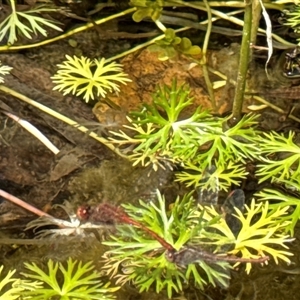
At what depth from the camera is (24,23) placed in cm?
190

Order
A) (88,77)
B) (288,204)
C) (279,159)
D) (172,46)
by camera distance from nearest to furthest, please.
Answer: (288,204) < (279,159) < (88,77) < (172,46)

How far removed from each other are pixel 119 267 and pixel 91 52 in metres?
0.76

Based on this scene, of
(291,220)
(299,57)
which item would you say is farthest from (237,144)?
(299,57)

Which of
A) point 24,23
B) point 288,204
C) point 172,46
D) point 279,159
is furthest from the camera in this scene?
point 24,23

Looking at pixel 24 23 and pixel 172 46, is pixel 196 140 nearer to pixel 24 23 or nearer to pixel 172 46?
pixel 172 46

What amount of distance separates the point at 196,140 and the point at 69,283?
387 millimetres

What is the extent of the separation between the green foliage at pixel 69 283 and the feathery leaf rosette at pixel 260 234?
250 millimetres

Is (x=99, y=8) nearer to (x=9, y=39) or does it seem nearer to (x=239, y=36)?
(x=9, y=39)

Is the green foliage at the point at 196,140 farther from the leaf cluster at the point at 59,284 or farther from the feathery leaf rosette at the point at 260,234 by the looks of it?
the leaf cluster at the point at 59,284

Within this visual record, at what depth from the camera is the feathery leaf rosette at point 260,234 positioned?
4.08 ft

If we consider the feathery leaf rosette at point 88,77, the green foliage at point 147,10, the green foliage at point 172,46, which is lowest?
the feathery leaf rosette at point 88,77

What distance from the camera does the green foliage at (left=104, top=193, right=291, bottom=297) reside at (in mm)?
Result: 1182

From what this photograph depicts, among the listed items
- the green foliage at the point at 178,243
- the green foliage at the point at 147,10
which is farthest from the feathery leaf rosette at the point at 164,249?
the green foliage at the point at 147,10

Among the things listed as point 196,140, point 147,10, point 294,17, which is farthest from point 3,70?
point 294,17
